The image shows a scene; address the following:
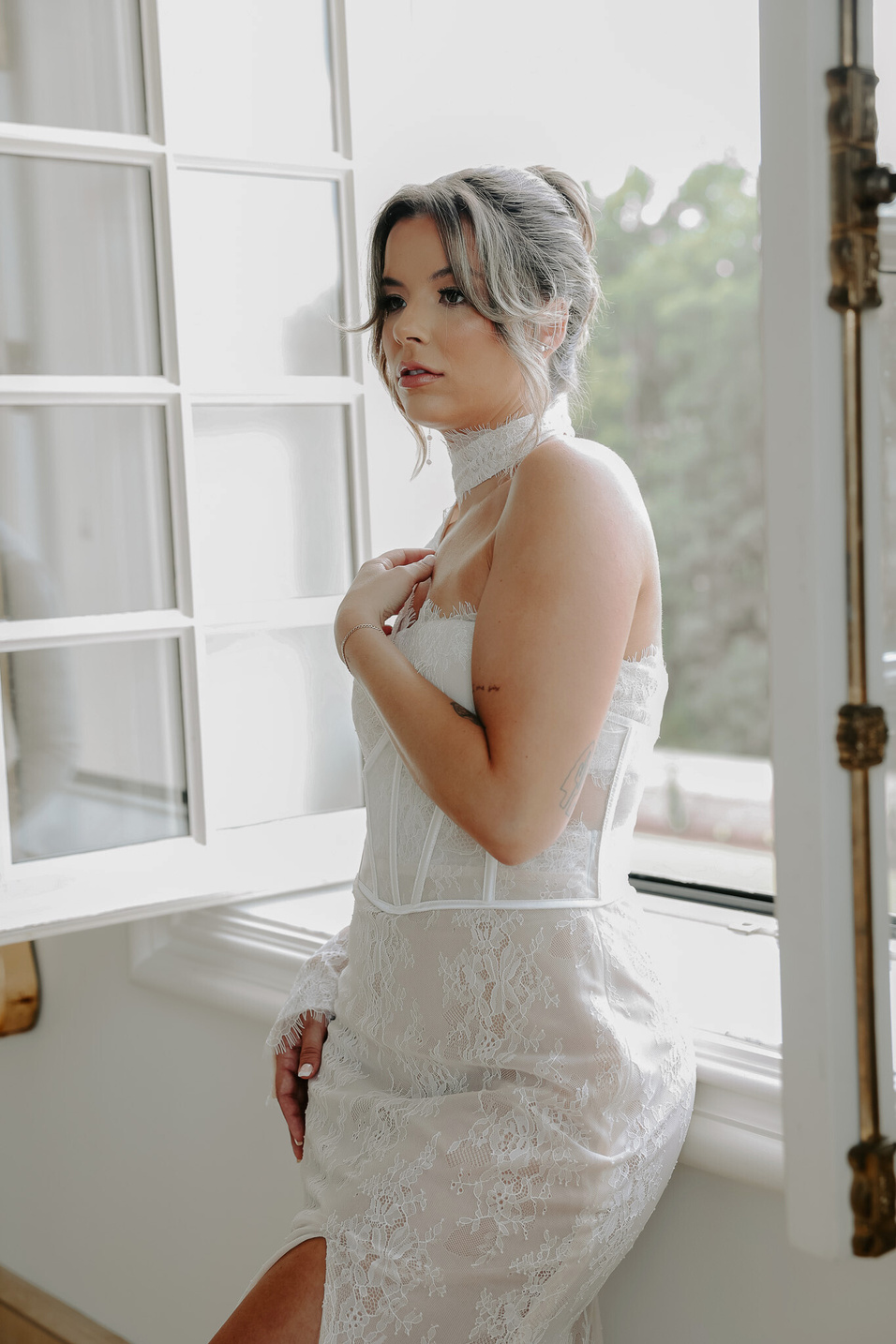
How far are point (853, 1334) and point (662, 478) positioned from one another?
29.0 feet

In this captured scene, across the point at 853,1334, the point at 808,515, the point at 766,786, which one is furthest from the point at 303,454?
the point at 766,786

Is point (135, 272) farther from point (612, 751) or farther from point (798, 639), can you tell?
point (798, 639)

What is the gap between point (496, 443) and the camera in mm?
1353

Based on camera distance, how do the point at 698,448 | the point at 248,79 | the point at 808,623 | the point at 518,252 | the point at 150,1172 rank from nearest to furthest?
the point at 808,623 < the point at 518,252 < the point at 248,79 < the point at 150,1172 < the point at 698,448

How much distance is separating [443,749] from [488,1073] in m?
0.32

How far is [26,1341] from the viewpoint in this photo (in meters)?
2.21

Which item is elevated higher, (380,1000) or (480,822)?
(480,822)

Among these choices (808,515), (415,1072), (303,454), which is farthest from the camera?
(303,454)

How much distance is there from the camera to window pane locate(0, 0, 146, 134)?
165 cm

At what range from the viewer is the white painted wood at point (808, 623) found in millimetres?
771

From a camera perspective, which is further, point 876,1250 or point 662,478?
point 662,478

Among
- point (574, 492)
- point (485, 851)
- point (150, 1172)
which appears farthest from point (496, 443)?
point (150, 1172)

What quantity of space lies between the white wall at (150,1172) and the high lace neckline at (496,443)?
781 millimetres

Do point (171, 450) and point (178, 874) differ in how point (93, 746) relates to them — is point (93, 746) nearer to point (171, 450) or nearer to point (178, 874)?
point (178, 874)
